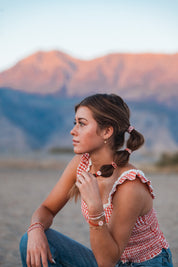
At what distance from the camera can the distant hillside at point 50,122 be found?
5297cm

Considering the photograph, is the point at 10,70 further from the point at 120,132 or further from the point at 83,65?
the point at 120,132

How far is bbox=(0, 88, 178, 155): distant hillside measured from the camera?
→ 174 feet

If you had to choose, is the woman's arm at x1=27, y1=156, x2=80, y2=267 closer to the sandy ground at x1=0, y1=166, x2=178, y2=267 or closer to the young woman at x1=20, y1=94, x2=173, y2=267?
the young woman at x1=20, y1=94, x2=173, y2=267

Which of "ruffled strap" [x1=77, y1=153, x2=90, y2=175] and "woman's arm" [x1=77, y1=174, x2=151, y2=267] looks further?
"ruffled strap" [x1=77, y1=153, x2=90, y2=175]

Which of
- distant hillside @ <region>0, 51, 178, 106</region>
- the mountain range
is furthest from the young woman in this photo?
distant hillside @ <region>0, 51, 178, 106</region>

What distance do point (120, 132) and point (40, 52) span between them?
8505 centimetres

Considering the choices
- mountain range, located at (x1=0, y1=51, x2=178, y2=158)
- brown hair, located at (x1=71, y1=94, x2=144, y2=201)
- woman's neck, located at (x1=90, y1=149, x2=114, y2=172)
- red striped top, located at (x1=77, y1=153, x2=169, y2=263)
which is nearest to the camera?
red striped top, located at (x1=77, y1=153, x2=169, y2=263)

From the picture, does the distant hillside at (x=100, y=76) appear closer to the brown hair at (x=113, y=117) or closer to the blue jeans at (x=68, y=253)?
the brown hair at (x=113, y=117)

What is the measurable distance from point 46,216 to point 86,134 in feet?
2.32

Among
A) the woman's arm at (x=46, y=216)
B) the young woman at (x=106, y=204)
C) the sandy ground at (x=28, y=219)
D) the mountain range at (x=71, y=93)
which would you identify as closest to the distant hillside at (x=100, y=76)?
the mountain range at (x=71, y=93)

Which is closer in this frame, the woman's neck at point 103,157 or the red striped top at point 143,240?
the red striped top at point 143,240

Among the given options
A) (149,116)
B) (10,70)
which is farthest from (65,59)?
(149,116)

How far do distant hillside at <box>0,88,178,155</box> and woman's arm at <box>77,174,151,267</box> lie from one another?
48761 mm

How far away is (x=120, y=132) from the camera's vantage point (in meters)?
2.27
